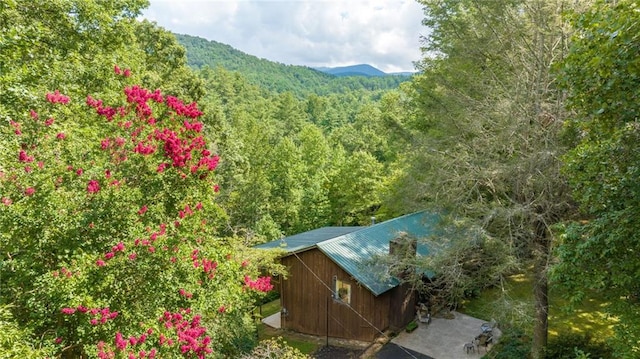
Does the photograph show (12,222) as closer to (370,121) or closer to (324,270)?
(324,270)

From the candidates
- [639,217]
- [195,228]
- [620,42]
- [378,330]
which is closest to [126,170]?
[195,228]

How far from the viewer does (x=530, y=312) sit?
10.7 m

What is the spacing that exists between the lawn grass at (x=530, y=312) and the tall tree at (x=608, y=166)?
3.72 metres

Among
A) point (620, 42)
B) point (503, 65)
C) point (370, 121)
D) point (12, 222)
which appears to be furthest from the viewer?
point (370, 121)

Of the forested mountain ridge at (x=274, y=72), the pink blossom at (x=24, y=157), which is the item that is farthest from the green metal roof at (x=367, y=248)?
the forested mountain ridge at (x=274, y=72)

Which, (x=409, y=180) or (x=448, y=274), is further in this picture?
(x=409, y=180)

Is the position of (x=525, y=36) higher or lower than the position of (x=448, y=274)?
higher

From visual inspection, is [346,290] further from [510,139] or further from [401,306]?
[510,139]

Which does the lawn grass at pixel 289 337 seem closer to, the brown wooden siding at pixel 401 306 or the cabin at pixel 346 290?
the cabin at pixel 346 290

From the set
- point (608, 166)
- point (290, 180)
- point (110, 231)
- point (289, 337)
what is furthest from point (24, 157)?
point (290, 180)

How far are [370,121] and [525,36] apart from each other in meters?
36.6

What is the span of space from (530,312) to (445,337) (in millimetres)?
4069

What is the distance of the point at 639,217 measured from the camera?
17.2 ft

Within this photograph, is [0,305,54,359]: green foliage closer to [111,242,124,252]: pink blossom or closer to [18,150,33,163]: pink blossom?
[111,242,124,252]: pink blossom
